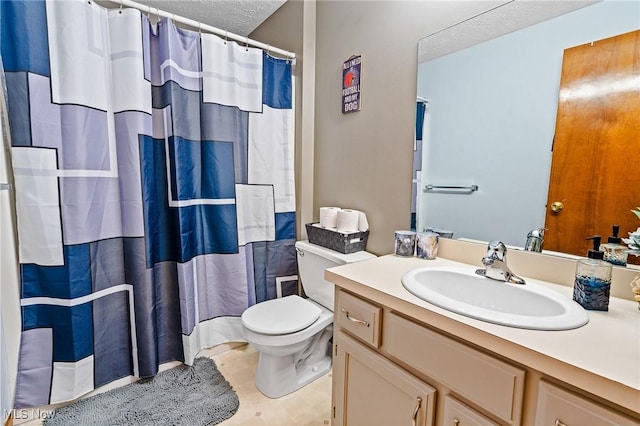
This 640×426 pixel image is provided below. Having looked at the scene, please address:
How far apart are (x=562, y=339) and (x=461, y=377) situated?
0.77 feet

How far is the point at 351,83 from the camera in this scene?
1671 millimetres

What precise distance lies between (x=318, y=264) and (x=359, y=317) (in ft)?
2.45

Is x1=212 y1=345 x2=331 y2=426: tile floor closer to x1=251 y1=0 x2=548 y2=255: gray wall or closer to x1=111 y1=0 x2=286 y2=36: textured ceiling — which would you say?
x1=251 y1=0 x2=548 y2=255: gray wall

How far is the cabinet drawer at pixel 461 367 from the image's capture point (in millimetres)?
648

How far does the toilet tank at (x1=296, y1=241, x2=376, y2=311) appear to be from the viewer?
1584mm

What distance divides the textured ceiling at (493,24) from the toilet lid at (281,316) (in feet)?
4.42

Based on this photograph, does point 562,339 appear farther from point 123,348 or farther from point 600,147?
point 123,348

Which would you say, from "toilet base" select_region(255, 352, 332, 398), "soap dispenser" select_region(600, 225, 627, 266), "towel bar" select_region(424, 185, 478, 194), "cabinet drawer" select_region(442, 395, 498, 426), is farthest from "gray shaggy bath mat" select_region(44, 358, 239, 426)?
"soap dispenser" select_region(600, 225, 627, 266)

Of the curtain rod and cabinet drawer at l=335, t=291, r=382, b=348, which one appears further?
the curtain rod

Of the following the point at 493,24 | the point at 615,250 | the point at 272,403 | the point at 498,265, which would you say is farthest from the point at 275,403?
the point at 493,24

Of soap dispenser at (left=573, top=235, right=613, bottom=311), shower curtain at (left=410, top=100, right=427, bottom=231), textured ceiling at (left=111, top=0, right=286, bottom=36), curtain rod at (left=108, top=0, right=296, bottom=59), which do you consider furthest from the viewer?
textured ceiling at (left=111, top=0, right=286, bottom=36)

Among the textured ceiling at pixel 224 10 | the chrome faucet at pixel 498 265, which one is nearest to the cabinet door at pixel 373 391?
the chrome faucet at pixel 498 265

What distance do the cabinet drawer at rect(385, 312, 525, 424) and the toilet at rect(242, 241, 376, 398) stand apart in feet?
2.16

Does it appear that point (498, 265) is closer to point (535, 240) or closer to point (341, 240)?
point (535, 240)
